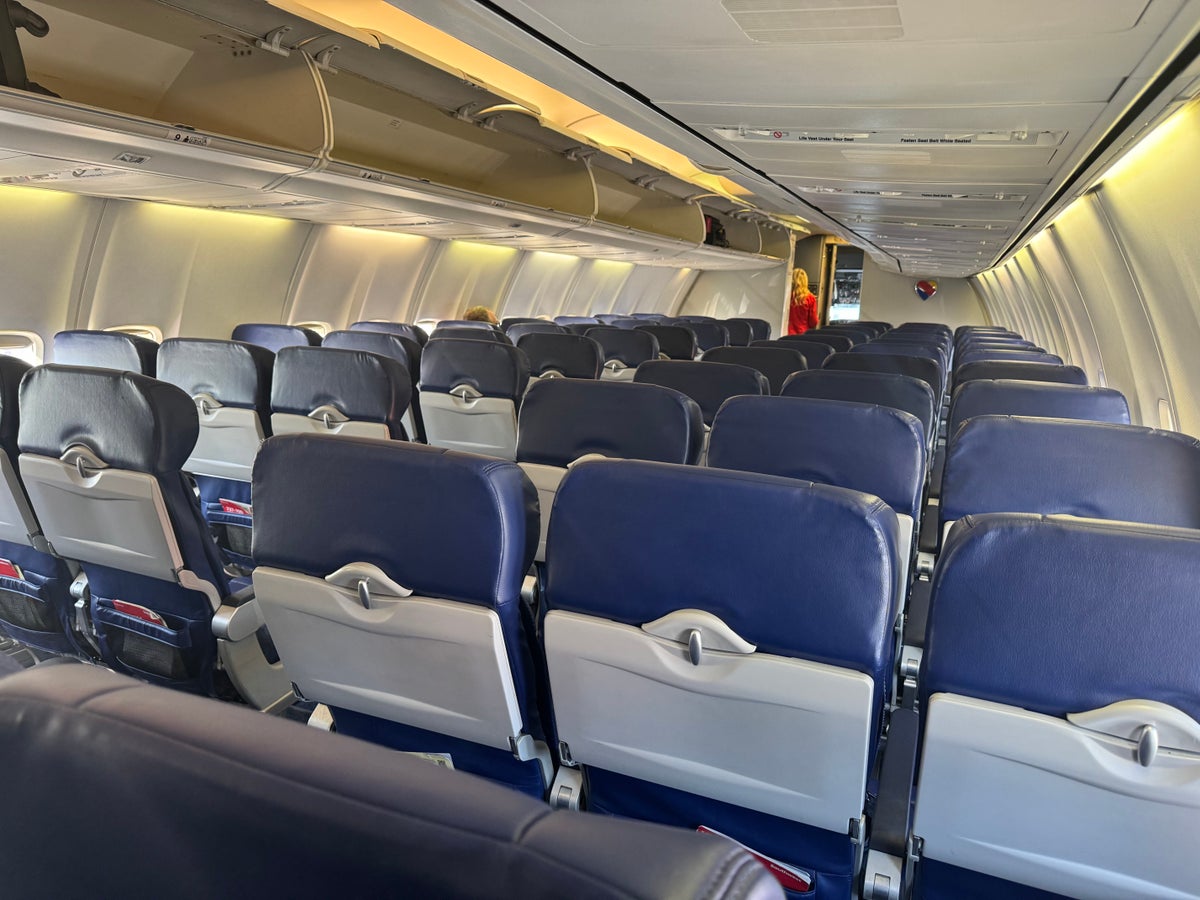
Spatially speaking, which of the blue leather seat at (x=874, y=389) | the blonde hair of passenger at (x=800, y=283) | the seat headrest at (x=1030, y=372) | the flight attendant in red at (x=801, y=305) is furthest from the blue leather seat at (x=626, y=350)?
the blonde hair of passenger at (x=800, y=283)

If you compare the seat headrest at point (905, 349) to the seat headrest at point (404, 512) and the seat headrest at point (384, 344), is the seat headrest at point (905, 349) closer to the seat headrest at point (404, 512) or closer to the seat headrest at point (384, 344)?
the seat headrest at point (384, 344)

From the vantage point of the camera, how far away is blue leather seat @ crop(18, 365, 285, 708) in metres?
2.37

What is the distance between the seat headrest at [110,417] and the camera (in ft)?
7.61

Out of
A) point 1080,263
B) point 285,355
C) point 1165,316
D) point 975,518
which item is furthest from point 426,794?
point 1080,263

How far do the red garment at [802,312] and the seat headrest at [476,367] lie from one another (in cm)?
1989

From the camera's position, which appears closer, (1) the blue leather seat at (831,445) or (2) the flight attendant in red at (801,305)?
(1) the blue leather seat at (831,445)

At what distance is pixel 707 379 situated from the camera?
4312mm

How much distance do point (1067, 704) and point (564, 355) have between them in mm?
4554

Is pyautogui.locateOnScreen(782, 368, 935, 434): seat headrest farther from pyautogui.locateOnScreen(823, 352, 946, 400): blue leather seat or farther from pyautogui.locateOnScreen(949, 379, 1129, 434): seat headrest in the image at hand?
pyautogui.locateOnScreen(823, 352, 946, 400): blue leather seat

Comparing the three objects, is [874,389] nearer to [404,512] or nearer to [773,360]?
[773,360]

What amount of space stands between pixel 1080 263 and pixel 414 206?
21.4 ft

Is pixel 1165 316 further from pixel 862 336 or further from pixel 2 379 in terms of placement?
pixel 2 379

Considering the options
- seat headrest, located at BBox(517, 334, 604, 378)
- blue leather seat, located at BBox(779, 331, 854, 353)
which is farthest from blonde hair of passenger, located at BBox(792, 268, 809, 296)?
seat headrest, located at BBox(517, 334, 604, 378)

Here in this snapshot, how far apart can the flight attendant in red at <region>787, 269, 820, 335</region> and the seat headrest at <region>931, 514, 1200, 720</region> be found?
22840mm
